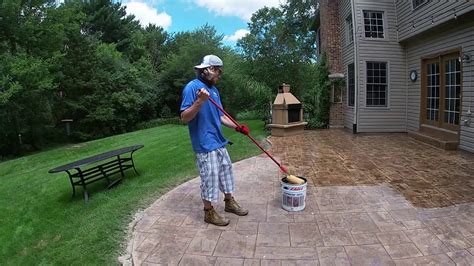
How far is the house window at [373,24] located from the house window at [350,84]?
1.11m

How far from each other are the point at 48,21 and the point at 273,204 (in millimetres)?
16793

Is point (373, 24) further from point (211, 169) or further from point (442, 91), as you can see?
point (211, 169)

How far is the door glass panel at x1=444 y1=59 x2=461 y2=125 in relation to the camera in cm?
750

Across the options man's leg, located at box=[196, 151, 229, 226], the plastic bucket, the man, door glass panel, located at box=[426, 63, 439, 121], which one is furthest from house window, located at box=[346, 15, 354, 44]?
man's leg, located at box=[196, 151, 229, 226]

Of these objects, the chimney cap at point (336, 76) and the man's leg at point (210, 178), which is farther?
the chimney cap at point (336, 76)

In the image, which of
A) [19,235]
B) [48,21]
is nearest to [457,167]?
[19,235]

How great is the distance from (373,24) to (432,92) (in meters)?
3.01

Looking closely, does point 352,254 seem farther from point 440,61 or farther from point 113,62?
point 113,62

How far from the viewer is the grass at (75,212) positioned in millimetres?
3354

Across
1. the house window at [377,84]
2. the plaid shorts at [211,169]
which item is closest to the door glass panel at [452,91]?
the house window at [377,84]

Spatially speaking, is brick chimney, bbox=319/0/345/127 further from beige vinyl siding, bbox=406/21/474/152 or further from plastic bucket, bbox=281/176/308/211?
plastic bucket, bbox=281/176/308/211

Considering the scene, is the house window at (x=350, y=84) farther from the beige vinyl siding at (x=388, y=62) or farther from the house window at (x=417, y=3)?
the house window at (x=417, y=3)

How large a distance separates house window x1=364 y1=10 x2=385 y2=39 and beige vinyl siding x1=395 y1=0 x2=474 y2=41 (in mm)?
540

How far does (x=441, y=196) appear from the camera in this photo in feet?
13.9
